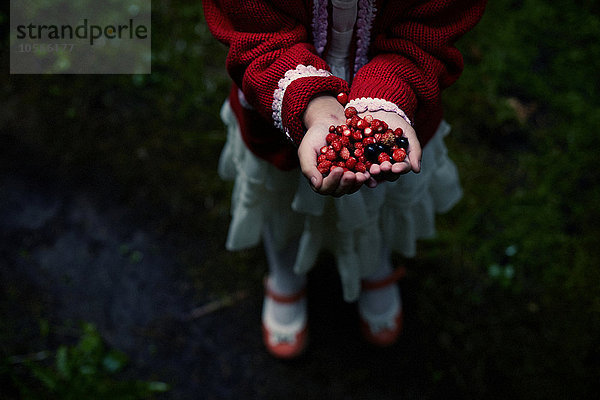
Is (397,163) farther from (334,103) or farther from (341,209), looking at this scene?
(341,209)

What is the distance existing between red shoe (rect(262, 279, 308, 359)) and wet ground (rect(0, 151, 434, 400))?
0.18 feet

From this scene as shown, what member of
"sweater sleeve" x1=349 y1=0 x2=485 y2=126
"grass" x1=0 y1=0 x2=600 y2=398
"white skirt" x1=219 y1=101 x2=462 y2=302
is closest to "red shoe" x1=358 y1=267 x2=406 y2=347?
"grass" x1=0 y1=0 x2=600 y2=398

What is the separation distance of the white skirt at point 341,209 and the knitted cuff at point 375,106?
24cm

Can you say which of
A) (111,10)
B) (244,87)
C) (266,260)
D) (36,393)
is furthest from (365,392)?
(111,10)

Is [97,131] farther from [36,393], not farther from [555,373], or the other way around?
[555,373]

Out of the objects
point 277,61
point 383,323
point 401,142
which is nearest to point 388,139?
point 401,142

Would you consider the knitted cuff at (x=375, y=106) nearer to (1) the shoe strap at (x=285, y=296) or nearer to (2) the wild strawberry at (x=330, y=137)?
(2) the wild strawberry at (x=330, y=137)

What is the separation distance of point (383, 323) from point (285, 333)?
298 mm

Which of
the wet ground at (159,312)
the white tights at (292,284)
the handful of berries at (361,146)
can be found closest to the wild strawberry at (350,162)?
the handful of berries at (361,146)

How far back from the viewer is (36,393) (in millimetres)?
1539

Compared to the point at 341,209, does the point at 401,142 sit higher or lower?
higher

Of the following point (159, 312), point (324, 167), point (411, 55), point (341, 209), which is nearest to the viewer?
point (324, 167)

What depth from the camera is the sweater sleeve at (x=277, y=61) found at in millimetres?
865

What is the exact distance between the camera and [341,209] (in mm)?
1103
